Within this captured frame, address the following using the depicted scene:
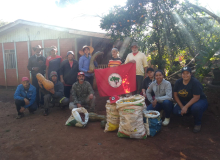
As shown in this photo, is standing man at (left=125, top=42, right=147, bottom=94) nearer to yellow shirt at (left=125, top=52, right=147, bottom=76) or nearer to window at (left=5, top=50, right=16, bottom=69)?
yellow shirt at (left=125, top=52, right=147, bottom=76)

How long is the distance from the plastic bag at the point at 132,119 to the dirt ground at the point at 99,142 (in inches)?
4.8

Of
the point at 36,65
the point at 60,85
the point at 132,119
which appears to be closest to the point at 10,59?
the point at 36,65

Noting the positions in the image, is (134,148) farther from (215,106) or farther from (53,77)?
(53,77)

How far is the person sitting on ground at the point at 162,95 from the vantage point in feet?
12.9

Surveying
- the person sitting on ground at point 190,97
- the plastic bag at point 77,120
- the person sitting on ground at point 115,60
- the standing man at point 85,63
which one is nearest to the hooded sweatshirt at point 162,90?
the person sitting on ground at point 190,97

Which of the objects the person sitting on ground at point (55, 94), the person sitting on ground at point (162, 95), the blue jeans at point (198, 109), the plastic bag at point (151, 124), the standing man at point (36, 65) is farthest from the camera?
the standing man at point (36, 65)

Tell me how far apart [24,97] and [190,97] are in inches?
170

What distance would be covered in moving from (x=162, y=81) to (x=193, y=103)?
79 centimetres

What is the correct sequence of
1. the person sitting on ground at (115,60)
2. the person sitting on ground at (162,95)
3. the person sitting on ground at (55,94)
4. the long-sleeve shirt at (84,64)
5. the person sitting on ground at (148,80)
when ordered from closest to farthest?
the person sitting on ground at (162,95) < the person sitting on ground at (148,80) < the person sitting on ground at (115,60) < the person sitting on ground at (55,94) < the long-sleeve shirt at (84,64)

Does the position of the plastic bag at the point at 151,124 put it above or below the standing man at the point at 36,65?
below

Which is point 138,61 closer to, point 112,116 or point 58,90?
point 112,116

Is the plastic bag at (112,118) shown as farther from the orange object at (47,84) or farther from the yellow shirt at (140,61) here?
the orange object at (47,84)

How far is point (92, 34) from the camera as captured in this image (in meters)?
8.28

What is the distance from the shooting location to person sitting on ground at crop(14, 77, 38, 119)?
4.90 metres
